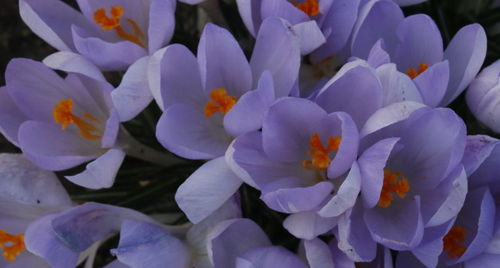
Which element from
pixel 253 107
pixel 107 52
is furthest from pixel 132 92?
pixel 253 107

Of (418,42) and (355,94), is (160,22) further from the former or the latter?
(418,42)

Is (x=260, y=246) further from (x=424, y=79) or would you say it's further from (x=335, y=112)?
(x=424, y=79)

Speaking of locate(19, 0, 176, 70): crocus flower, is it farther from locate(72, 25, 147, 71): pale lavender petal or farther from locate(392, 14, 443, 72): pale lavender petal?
locate(392, 14, 443, 72): pale lavender petal

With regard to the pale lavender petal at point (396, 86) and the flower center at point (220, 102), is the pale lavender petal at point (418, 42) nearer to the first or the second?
the pale lavender petal at point (396, 86)

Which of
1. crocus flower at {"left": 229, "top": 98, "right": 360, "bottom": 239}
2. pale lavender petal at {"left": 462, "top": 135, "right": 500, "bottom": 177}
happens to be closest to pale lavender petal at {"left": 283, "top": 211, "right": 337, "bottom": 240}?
crocus flower at {"left": 229, "top": 98, "right": 360, "bottom": 239}

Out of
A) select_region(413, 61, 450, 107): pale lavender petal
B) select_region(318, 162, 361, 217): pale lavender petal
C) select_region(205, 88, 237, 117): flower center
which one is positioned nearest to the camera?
select_region(318, 162, 361, 217): pale lavender petal

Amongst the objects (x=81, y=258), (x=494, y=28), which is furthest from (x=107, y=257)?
(x=494, y=28)
